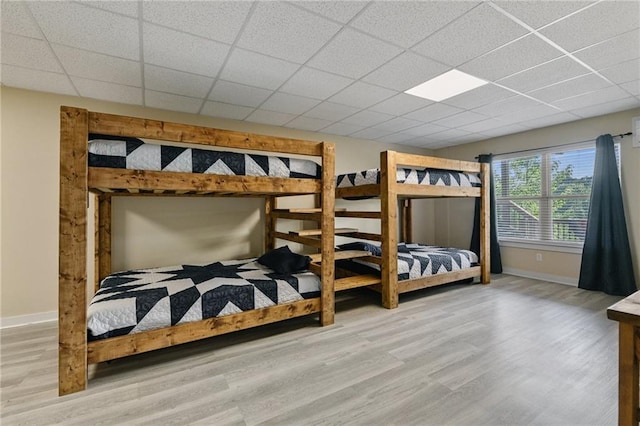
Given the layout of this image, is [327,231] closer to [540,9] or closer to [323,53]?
[323,53]

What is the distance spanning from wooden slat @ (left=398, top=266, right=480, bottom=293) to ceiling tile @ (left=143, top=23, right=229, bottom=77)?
2784 millimetres

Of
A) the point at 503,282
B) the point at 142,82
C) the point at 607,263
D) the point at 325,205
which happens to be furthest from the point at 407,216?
the point at 142,82

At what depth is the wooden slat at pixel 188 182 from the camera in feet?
5.98

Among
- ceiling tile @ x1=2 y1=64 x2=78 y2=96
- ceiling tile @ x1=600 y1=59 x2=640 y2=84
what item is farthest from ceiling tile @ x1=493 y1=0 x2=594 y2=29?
ceiling tile @ x1=2 y1=64 x2=78 y2=96

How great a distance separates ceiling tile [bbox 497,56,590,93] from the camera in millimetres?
2391

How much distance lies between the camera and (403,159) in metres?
3.17

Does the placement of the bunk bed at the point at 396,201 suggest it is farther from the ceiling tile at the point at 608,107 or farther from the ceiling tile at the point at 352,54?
the ceiling tile at the point at 608,107

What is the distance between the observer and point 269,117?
12.3 feet

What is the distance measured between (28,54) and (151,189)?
144cm

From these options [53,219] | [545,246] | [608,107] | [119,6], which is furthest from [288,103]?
[545,246]

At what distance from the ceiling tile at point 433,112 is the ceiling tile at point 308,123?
3.68 feet

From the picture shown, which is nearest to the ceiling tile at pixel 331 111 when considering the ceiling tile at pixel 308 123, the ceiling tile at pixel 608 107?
the ceiling tile at pixel 308 123

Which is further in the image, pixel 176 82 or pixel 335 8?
pixel 176 82

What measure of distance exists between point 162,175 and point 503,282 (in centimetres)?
442
